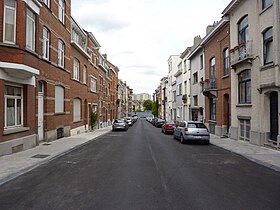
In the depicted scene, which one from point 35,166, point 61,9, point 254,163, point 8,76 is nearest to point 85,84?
point 61,9

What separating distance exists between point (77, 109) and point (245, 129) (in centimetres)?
1502

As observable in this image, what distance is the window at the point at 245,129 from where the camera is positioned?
15789 millimetres

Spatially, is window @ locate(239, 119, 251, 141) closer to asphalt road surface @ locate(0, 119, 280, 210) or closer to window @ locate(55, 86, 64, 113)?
asphalt road surface @ locate(0, 119, 280, 210)

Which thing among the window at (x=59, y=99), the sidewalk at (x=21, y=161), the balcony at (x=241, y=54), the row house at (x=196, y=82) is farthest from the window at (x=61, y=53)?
the row house at (x=196, y=82)

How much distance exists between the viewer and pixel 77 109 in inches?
947

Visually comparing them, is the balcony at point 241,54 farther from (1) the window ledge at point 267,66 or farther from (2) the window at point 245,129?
(2) the window at point 245,129

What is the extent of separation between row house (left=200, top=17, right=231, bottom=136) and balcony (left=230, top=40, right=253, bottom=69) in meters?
1.96

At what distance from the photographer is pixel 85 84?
2673 centimetres

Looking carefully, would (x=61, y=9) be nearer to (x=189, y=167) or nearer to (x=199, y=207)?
(x=189, y=167)

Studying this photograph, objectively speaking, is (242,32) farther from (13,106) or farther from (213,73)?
(13,106)

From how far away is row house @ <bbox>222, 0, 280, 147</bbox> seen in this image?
514 inches

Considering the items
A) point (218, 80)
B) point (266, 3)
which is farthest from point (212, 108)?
point (266, 3)

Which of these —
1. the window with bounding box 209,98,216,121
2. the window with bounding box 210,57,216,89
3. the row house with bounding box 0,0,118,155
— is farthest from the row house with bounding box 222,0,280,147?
the row house with bounding box 0,0,118,155

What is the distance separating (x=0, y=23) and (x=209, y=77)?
59.4 ft
